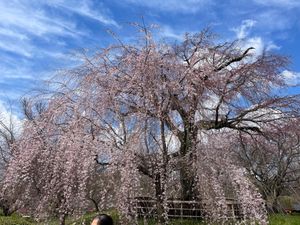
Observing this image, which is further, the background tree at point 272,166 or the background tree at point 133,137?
the background tree at point 272,166

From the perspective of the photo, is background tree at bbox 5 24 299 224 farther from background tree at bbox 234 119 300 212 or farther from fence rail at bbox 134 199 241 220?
background tree at bbox 234 119 300 212

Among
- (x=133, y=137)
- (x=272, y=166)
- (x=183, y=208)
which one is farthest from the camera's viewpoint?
(x=272, y=166)

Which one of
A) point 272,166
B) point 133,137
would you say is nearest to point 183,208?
point 133,137

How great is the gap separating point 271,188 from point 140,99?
13.5 meters

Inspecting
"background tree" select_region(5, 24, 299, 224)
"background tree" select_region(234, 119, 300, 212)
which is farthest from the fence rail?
"background tree" select_region(234, 119, 300, 212)

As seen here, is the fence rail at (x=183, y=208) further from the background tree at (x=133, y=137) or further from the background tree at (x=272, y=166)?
the background tree at (x=272, y=166)

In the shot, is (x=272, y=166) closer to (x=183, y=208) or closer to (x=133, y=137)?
(x=183, y=208)

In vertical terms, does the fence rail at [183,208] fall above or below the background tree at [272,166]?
below

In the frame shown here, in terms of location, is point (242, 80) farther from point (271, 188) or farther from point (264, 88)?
point (271, 188)

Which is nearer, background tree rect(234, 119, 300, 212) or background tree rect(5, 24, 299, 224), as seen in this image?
background tree rect(5, 24, 299, 224)

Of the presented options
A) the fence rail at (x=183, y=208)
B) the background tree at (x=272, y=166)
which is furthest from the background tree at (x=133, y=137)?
the background tree at (x=272, y=166)

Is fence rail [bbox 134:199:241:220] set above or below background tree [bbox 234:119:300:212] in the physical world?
below

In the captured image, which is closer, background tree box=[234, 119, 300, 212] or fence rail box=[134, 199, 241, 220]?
fence rail box=[134, 199, 241, 220]

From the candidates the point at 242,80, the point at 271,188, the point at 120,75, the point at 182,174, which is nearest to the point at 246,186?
the point at 182,174
